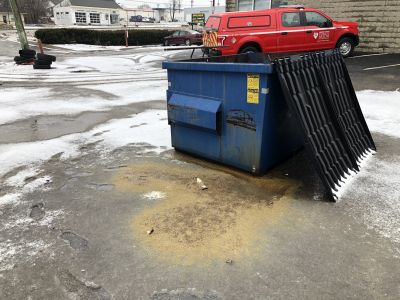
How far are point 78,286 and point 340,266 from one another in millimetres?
2052

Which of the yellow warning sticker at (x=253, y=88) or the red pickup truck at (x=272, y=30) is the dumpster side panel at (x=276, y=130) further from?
the red pickup truck at (x=272, y=30)

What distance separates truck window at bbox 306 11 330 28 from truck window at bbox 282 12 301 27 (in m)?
0.40

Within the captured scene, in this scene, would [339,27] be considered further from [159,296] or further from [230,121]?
[159,296]

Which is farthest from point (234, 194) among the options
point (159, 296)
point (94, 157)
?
point (94, 157)

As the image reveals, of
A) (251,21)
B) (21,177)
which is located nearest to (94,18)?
(251,21)

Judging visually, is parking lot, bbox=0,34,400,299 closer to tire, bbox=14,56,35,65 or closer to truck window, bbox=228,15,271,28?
truck window, bbox=228,15,271,28

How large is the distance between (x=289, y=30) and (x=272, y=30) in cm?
61

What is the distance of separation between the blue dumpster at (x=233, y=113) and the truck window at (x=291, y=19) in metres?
8.73

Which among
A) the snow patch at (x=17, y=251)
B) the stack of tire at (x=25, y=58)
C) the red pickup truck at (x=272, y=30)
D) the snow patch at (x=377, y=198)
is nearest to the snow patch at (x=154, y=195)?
the snow patch at (x=17, y=251)

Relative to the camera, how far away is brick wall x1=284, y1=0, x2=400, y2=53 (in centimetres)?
1584

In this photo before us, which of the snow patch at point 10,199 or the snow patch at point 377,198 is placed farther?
the snow patch at point 10,199

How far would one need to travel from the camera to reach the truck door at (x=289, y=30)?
40.7 ft

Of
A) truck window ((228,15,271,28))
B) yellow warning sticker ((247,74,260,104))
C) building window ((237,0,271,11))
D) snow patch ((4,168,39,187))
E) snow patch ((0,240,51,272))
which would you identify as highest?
building window ((237,0,271,11))

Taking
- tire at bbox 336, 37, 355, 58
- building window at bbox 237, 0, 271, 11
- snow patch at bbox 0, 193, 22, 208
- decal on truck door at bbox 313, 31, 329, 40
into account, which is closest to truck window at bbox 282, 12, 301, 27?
decal on truck door at bbox 313, 31, 329, 40
